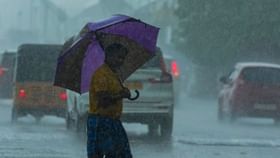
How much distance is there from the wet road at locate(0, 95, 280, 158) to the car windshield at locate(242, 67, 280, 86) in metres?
2.28

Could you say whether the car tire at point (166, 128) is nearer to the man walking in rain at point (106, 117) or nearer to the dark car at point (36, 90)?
the dark car at point (36, 90)

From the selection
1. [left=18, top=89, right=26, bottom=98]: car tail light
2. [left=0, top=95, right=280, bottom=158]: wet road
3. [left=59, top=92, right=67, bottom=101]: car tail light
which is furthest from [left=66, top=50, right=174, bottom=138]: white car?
[left=18, top=89, right=26, bottom=98]: car tail light

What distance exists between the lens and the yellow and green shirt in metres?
10.0

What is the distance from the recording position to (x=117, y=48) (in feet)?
33.4

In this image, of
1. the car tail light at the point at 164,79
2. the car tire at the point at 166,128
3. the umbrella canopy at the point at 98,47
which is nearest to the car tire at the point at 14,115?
the car tire at the point at 166,128

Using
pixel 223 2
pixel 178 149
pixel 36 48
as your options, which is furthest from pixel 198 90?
pixel 178 149

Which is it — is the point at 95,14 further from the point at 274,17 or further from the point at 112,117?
the point at 112,117

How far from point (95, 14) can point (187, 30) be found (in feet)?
110

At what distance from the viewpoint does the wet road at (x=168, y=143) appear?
15883mm

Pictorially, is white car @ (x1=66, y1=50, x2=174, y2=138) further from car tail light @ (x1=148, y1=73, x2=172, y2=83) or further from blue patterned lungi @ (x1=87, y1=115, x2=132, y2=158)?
blue patterned lungi @ (x1=87, y1=115, x2=132, y2=158)

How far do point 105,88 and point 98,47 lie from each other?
0.72 meters

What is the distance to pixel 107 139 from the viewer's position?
10.0 m

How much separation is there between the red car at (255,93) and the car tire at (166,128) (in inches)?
262

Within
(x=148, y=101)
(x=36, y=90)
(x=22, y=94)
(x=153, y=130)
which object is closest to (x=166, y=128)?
(x=148, y=101)
